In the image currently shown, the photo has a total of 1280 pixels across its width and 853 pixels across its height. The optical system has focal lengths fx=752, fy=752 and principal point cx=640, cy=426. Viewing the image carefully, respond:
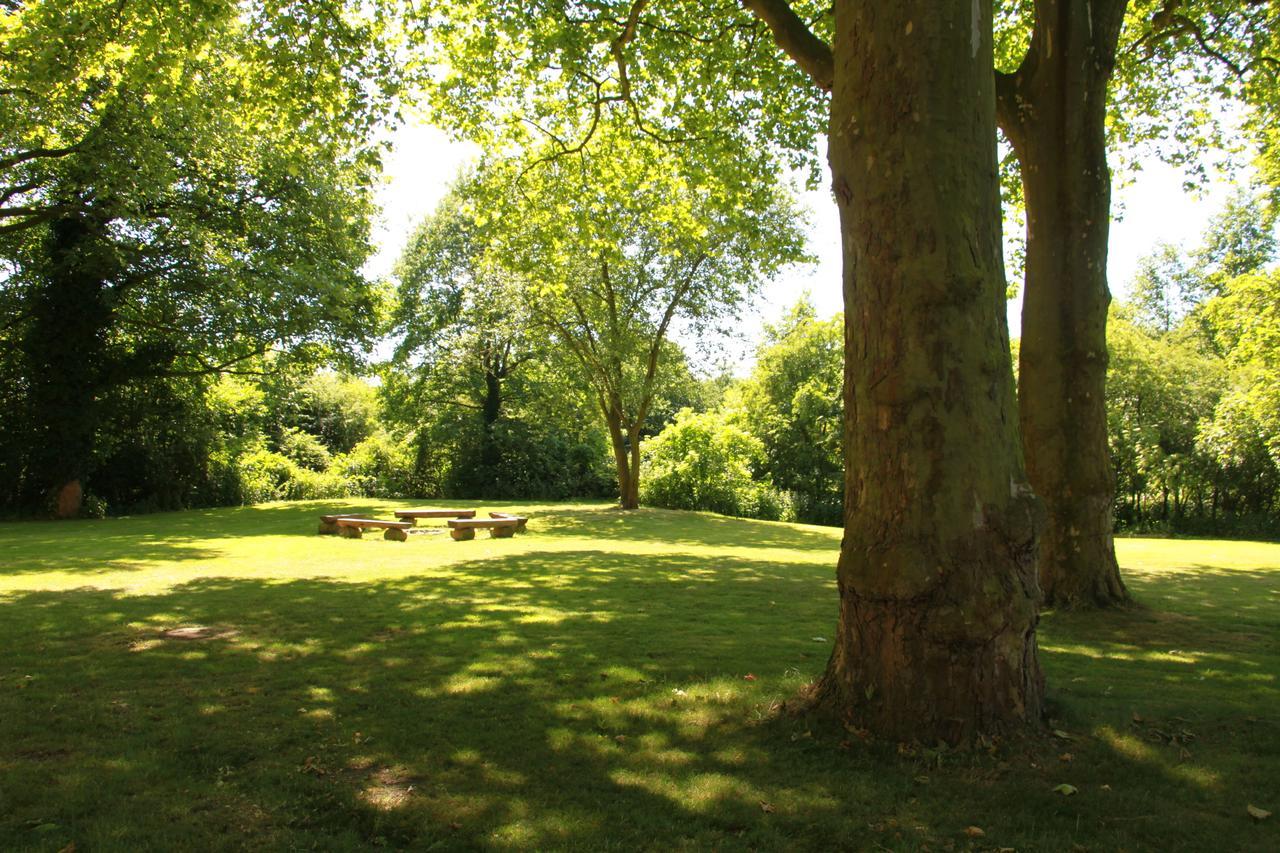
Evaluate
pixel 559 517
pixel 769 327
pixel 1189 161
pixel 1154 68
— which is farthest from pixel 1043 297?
pixel 769 327

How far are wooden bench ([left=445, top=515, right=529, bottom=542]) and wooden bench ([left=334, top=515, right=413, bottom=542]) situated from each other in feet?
3.41

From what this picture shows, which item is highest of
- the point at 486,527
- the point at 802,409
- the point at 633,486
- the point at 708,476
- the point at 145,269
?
the point at 145,269

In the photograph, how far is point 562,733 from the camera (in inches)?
167

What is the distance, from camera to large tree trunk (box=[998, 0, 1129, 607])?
24.1 feet

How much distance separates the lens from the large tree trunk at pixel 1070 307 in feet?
24.1

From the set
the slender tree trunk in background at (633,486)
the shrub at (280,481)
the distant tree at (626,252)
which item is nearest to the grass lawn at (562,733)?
the distant tree at (626,252)

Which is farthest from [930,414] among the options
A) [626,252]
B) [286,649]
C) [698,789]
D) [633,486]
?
[633,486]

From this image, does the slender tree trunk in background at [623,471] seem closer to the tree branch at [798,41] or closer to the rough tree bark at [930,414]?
the tree branch at [798,41]

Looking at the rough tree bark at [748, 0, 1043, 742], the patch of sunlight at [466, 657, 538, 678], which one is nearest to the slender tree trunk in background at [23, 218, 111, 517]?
the patch of sunlight at [466, 657, 538, 678]

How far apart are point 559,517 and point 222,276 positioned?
11.5 m

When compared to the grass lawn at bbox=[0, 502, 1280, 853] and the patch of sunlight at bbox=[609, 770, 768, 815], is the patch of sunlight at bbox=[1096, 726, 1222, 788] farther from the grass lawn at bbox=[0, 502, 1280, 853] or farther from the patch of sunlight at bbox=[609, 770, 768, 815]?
the patch of sunlight at bbox=[609, 770, 768, 815]

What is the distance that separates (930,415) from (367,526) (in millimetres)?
14606

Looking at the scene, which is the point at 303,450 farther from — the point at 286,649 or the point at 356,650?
the point at 356,650

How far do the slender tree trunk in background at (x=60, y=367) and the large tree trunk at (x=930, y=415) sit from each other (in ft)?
77.5
